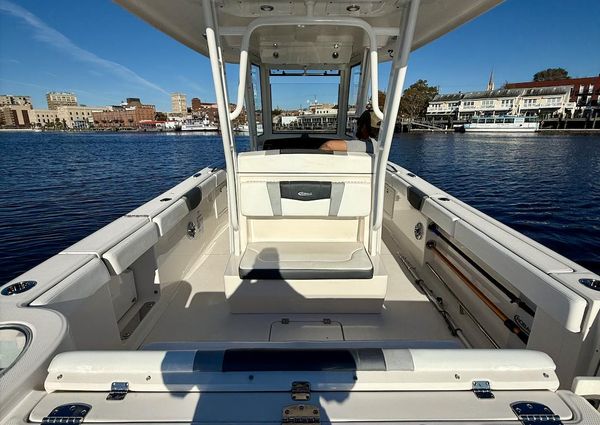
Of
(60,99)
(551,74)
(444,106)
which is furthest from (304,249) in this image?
(60,99)

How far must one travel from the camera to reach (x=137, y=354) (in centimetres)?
101

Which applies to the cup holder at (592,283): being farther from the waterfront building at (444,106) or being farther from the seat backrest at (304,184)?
the waterfront building at (444,106)

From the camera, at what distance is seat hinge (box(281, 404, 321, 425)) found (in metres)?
0.82

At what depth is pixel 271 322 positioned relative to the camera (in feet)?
7.28

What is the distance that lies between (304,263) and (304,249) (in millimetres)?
287

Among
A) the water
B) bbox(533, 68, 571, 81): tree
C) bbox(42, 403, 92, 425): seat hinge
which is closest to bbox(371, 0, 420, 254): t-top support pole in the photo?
bbox(42, 403, 92, 425): seat hinge

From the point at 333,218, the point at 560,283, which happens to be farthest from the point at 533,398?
the point at 333,218

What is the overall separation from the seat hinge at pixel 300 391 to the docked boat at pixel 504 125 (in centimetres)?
5557

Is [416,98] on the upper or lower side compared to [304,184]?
upper

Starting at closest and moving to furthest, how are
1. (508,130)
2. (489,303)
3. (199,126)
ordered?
(489,303), (508,130), (199,126)

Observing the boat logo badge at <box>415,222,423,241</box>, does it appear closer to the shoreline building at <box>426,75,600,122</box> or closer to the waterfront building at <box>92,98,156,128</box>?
the shoreline building at <box>426,75,600,122</box>

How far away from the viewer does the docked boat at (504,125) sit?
45.4 meters

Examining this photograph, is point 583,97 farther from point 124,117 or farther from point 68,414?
point 124,117

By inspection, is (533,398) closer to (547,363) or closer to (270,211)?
(547,363)
